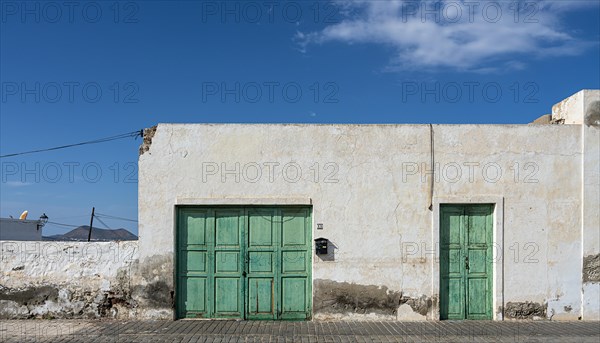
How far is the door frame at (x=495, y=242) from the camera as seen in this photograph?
8.38 m

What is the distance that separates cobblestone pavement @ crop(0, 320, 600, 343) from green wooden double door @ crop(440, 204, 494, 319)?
0.41 meters

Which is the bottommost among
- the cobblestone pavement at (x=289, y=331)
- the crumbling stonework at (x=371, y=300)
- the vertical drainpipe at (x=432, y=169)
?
the cobblestone pavement at (x=289, y=331)

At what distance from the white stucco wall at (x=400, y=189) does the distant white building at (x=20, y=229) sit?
33.9 ft

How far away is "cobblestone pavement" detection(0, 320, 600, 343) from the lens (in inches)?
287

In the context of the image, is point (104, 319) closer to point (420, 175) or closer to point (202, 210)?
point (202, 210)

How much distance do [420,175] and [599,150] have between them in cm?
331

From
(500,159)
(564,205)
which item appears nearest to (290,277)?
A: (500,159)

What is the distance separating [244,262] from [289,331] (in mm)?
1491

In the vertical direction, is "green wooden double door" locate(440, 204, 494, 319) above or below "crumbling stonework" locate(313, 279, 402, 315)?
above

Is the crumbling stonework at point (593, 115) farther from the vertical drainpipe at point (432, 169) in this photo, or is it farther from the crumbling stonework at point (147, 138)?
the crumbling stonework at point (147, 138)

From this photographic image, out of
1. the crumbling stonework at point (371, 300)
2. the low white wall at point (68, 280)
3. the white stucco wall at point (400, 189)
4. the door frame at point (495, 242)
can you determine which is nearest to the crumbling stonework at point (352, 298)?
the crumbling stonework at point (371, 300)

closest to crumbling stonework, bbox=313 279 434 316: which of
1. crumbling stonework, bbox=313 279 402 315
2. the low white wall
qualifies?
crumbling stonework, bbox=313 279 402 315

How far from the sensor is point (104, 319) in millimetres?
8367

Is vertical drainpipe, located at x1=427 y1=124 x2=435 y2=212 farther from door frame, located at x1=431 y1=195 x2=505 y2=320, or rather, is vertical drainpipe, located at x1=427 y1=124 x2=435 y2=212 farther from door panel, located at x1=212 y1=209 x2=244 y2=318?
door panel, located at x1=212 y1=209 x2=244 y2=318
